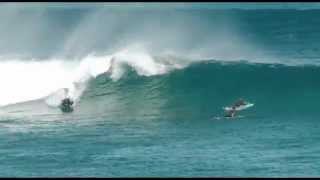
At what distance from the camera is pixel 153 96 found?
1225 centimetres

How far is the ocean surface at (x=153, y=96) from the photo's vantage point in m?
8.88

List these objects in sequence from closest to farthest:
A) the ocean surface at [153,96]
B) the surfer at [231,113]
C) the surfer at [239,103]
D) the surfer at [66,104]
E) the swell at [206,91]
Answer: the ocean surface at [153,96], the surfer at [231,113], the surfer at [66,104], the swell at [206,91], the surfer at [239,103]

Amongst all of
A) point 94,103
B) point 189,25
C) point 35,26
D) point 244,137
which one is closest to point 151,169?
point 244,137

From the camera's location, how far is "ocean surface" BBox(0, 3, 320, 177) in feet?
29.1

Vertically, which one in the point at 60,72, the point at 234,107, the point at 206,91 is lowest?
the point at 234,107

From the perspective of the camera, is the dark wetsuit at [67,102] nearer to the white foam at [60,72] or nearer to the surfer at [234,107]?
the white foam at [60,72]

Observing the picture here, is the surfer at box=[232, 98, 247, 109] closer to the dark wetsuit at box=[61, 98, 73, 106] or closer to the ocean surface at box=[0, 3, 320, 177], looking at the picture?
the ocean surface at box=[0, 3, 320, 177]

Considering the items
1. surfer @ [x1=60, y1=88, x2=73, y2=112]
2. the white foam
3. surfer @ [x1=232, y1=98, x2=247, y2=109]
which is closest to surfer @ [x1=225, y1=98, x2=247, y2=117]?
surfer @ [x1=232, y1=98, x2=247, y2=109]

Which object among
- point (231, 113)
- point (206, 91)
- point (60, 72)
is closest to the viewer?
point (231, 113)

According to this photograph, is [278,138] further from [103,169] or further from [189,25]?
[189,25]

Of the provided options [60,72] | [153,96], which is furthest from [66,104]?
[60,72]

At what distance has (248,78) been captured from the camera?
1348cm

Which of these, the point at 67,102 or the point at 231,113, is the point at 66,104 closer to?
the point at 67,102

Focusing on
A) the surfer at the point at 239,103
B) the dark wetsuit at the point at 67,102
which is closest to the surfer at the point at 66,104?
the dark wetsuit at the point at 67,102
